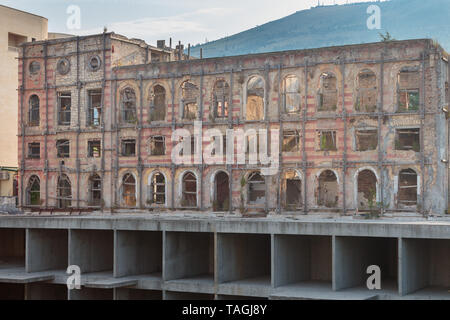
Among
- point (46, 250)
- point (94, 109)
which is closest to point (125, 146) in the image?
point (94, 109)

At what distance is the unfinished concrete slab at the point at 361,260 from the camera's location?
24828 mm

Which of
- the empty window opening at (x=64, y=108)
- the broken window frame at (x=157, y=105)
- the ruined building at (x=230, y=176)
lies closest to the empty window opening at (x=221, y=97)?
the ruined building at (x=230, y=176)

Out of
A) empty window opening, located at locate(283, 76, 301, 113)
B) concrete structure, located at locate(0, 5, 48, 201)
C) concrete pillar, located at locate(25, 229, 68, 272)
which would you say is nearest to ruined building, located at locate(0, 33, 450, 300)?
concrete pillar, located at locate(25, 229, 68, 272)

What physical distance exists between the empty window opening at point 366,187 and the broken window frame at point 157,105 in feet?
40.7

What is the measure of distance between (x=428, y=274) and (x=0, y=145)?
36649 millimetres

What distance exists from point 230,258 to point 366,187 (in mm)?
13846

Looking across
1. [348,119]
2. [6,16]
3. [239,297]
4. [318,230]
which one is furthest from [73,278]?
[6,16]

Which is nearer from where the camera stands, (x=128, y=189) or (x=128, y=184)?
(x=128, y=184)

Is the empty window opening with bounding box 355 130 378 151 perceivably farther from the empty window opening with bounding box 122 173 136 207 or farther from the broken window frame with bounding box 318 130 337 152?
the empty window opening with bounding box 122 173 136 207

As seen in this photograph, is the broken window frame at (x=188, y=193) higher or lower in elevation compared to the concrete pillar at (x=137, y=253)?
higher

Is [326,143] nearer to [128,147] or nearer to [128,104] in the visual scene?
[128,147]

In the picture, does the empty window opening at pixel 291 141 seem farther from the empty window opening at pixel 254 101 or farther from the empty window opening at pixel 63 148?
the empty window opening at pixel 63 148

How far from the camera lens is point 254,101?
4175 centimetres

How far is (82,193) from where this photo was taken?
147 ft
